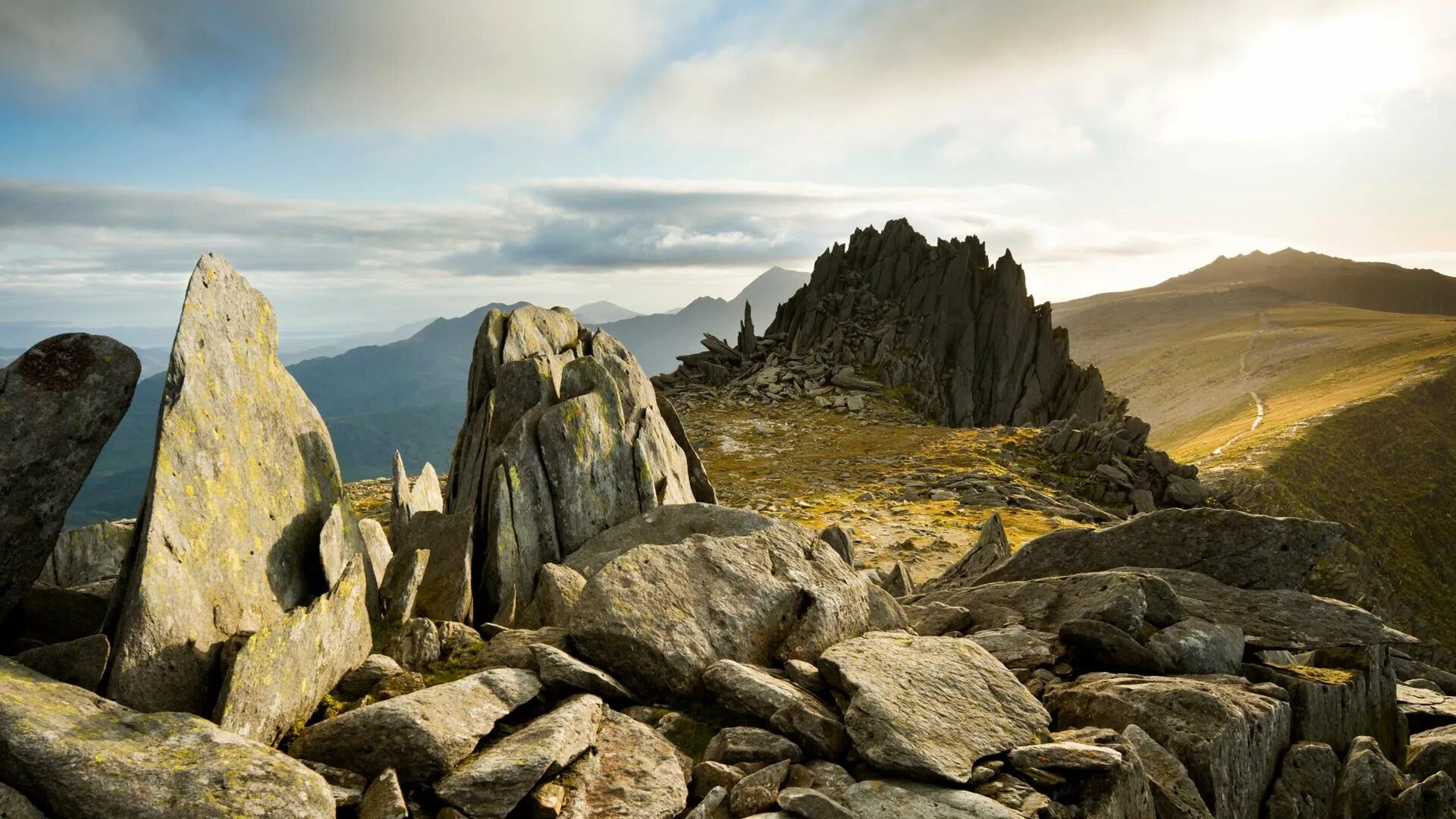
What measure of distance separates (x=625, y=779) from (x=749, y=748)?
5.74ft

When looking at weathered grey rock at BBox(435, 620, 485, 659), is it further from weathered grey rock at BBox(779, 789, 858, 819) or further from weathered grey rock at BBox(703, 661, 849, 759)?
weathered grey rock at BBox(779, 789, 858, 819)

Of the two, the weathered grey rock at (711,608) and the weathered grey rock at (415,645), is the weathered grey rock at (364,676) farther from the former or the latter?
the weathered grey rock at (711,608)

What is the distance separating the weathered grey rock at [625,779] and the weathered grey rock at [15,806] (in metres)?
4.79

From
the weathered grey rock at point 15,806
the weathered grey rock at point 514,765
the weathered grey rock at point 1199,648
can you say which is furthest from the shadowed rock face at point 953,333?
the weathered grey rock at point 15,806

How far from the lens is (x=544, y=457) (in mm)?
16859

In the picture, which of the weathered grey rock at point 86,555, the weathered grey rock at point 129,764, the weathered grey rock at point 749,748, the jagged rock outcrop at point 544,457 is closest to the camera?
the weathered grey rock at point 129,764

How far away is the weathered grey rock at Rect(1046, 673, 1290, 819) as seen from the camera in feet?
36.6

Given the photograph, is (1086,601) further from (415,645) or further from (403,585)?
(403,585)

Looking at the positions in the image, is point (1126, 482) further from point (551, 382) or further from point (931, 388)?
point (551, 382)

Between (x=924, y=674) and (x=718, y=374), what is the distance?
69.9 m

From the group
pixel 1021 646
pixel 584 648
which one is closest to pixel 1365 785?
pixel 1021 646

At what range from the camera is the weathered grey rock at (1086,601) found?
14.2 meters

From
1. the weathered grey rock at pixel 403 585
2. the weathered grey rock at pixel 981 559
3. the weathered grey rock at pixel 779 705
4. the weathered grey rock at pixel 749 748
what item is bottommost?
the weathered grey rock at pixel 981 559

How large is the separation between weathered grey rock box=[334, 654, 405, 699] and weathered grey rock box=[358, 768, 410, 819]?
8.39ft
